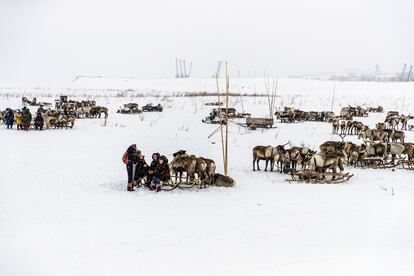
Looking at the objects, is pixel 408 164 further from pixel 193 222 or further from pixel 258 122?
pixel 258 122

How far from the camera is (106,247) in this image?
23.0 ft

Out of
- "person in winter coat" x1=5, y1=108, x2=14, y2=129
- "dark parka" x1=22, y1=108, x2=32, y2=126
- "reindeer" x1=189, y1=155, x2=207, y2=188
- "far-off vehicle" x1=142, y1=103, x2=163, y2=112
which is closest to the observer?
"reindeer" x1=189, y1=155, x2=207, y2=188

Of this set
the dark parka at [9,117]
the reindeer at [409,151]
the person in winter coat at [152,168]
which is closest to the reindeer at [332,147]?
the reindeer at [409,151]

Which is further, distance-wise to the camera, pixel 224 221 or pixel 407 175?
pixel 407 175

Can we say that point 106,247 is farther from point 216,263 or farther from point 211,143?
point 211,143

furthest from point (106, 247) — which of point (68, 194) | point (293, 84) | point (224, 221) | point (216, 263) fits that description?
point (293, 84)

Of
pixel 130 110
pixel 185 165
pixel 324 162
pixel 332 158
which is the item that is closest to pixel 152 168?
pixel 185 165

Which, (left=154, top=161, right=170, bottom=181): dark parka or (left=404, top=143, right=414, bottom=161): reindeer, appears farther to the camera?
(left=404, top=143, right=414, bottom=161): reindeer

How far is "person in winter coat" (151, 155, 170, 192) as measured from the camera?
10901mm

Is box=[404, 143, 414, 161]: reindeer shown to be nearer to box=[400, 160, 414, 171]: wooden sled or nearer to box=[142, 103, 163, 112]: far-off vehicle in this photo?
box=[400, 160, 414, 171]: wooden sled

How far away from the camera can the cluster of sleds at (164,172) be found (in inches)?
430

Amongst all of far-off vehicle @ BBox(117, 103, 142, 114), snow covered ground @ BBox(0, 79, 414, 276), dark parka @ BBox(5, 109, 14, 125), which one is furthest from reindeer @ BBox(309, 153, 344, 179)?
far-off vehicle @ BBox(117, 103, 142, 114)

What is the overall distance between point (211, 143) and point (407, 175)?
8459 millimetres

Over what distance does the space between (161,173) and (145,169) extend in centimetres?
45
